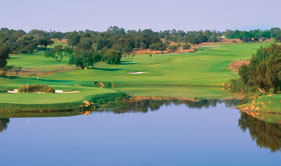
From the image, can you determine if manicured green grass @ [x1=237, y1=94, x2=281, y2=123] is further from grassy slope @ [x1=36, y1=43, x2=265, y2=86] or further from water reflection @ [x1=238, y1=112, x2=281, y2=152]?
grassy slope @ [x1=36, y1=43, x2=265, y2=86]

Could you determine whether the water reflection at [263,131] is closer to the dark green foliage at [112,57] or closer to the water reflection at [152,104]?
the water reflection at [152,104]

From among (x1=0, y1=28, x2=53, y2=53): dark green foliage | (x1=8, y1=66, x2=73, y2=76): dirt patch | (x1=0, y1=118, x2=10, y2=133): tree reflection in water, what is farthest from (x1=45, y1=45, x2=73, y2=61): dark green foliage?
(x1=0, y1=118, x2=10, y2=133): tree reflection in water

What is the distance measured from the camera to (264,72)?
6456cm

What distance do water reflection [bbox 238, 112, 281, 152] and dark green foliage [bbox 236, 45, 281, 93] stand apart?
11.4 metres

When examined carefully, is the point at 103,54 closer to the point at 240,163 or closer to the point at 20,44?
the point at 20,44

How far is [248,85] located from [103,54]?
230 ft

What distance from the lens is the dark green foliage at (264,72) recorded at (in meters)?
62.4

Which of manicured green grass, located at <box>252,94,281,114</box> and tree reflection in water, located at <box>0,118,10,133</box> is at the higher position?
manicured green grass, located at <box>252,94,281,114</box>

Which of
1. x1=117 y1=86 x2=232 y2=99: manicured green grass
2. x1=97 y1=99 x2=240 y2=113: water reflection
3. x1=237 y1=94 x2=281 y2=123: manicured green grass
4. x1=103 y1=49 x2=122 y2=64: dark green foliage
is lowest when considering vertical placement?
x1=117 y1=86 x2=232 y2=99: manicured green grass

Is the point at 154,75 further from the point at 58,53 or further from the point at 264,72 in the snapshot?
the point at 264,72

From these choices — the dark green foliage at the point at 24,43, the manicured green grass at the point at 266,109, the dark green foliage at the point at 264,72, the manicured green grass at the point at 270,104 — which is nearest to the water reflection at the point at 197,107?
the manicured green grass at the point at 266,109

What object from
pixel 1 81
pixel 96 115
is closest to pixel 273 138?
pixel 96 115

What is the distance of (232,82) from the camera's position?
87.6 metres

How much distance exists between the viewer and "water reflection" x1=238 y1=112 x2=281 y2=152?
39406 millimetres
